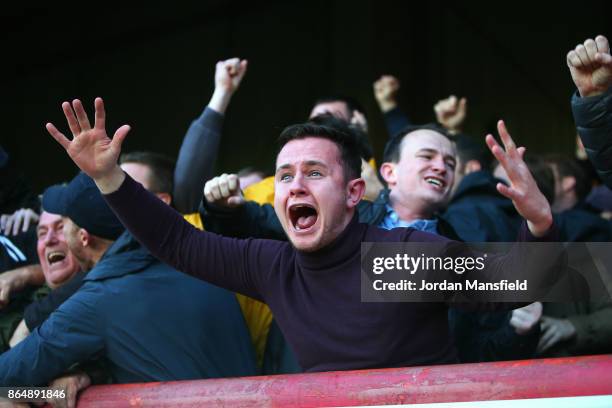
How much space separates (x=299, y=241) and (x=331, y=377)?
45 centimetres

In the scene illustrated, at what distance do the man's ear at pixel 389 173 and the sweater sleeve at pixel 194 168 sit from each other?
70 cm

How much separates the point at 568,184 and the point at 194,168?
206 centimetres

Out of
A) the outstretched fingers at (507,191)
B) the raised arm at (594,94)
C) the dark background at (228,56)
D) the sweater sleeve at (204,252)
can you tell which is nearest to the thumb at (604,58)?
the raised arm at (594,94)

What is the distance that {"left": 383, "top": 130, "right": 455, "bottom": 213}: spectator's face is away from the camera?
3.40 meters

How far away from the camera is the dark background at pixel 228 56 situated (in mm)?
8047

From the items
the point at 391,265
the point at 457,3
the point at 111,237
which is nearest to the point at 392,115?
the point at 111,237

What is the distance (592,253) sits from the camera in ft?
11.3

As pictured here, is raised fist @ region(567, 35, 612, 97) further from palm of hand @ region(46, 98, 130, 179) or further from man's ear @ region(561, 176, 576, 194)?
man's ear @ region(561, 176, 576, 194)

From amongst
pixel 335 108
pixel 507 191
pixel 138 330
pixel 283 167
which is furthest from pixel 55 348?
pixel 335 108

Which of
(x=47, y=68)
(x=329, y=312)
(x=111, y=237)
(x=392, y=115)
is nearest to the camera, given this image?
(x=329, y=312)

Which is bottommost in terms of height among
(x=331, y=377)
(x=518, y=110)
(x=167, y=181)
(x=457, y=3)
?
(x=331, y=377)

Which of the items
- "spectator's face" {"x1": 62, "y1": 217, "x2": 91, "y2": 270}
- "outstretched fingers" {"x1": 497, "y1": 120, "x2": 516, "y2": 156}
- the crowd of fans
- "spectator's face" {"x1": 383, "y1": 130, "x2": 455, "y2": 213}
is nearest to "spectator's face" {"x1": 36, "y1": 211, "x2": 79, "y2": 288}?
the crowd of fans

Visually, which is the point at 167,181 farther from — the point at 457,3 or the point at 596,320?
the point at 457,3

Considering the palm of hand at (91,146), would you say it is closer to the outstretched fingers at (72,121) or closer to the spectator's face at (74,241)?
the outstretched fingers at (72,121)
